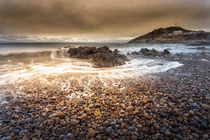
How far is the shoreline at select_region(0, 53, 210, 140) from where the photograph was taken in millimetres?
2010

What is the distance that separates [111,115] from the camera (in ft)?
8.25

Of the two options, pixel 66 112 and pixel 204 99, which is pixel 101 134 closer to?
pixel 66 112

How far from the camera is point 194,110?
99.2 inches

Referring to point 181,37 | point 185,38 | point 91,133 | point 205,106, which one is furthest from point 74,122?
point 181,37

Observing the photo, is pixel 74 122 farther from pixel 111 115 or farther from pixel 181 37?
pixel 181 37

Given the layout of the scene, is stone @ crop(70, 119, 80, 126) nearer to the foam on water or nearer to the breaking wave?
the foam on water

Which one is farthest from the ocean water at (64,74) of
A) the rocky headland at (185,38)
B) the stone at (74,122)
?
the rocky headland at (185,38)

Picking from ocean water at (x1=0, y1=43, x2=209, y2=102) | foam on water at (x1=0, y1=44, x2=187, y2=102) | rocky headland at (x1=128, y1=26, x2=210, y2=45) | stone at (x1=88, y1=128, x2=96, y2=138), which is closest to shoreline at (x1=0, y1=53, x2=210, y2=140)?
stone at (x1=88, y1=128, x2=96, y2=138)

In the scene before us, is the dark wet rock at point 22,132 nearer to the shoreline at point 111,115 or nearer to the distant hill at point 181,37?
the shoreline at point 111,115

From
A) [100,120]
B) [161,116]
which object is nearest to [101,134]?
[100,120]

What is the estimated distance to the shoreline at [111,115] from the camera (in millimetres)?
2010

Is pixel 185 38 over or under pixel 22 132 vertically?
over

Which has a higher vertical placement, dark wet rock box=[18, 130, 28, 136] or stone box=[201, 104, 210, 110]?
stone box=[201, 104, 210, 110]

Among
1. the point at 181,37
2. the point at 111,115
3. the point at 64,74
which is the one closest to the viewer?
the point at 111,115
